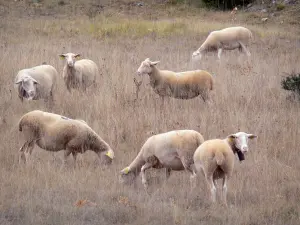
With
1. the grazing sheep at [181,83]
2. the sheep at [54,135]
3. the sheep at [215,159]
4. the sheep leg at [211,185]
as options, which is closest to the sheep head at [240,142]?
the sheep at [215,159]

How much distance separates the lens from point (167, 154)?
7500mm

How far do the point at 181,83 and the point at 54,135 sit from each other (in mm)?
3621

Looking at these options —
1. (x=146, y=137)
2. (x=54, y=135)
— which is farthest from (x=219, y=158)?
(x=146, y=137)

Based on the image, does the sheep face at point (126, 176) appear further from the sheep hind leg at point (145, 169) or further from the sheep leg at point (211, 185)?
the sheep leg at point (211, 185)

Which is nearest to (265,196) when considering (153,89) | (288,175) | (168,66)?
(288,175)

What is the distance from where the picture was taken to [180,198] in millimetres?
7121

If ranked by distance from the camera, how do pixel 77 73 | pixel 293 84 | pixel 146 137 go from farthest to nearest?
pixel 77 73, pixel 293 84, pixel 146 137

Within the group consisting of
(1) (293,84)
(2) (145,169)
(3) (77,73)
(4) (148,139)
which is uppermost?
(4) (148,139)

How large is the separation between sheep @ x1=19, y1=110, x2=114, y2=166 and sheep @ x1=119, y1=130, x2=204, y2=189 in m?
0.54

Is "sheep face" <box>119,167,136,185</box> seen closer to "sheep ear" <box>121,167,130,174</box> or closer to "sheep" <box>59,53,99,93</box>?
"sheep ear" <box>121,167,130,174</box>

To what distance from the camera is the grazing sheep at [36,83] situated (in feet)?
37.3

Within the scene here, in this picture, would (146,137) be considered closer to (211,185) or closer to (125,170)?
(125,170)

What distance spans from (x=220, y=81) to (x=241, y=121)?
9.52 ft

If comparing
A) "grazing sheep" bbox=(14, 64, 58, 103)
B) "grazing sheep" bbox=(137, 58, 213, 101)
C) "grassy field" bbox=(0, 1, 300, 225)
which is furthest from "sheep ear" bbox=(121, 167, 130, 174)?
"grazing sheep" bbox=(14, 64, 58, 103)
